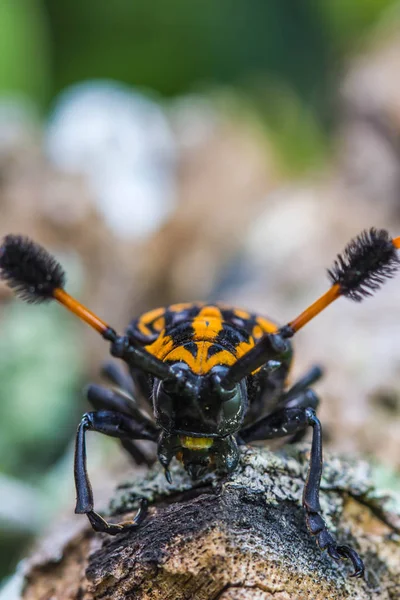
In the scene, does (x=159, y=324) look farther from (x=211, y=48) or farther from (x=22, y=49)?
(x=211, y=48)

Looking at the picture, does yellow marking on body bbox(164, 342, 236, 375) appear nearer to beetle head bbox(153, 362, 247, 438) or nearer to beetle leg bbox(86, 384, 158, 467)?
beetle head bbox(153, 362, 247, 438)

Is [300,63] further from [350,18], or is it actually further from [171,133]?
[171,133]

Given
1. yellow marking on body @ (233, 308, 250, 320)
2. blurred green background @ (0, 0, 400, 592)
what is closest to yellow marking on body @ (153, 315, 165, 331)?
yellow marking on body @ (233, 308, 250, 320)

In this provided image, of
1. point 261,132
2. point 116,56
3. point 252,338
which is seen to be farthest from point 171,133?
point 252,338

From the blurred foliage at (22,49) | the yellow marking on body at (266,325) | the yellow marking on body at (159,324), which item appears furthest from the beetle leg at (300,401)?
the blurred foliage at (22,49)

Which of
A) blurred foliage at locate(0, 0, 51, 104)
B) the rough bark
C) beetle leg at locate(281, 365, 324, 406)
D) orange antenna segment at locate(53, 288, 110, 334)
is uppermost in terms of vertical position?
blurred foliage at locate(0, 0, 51, 104)

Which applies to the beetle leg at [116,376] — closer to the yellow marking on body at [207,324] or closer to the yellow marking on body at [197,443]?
the yellow marking on body at [207,324]
